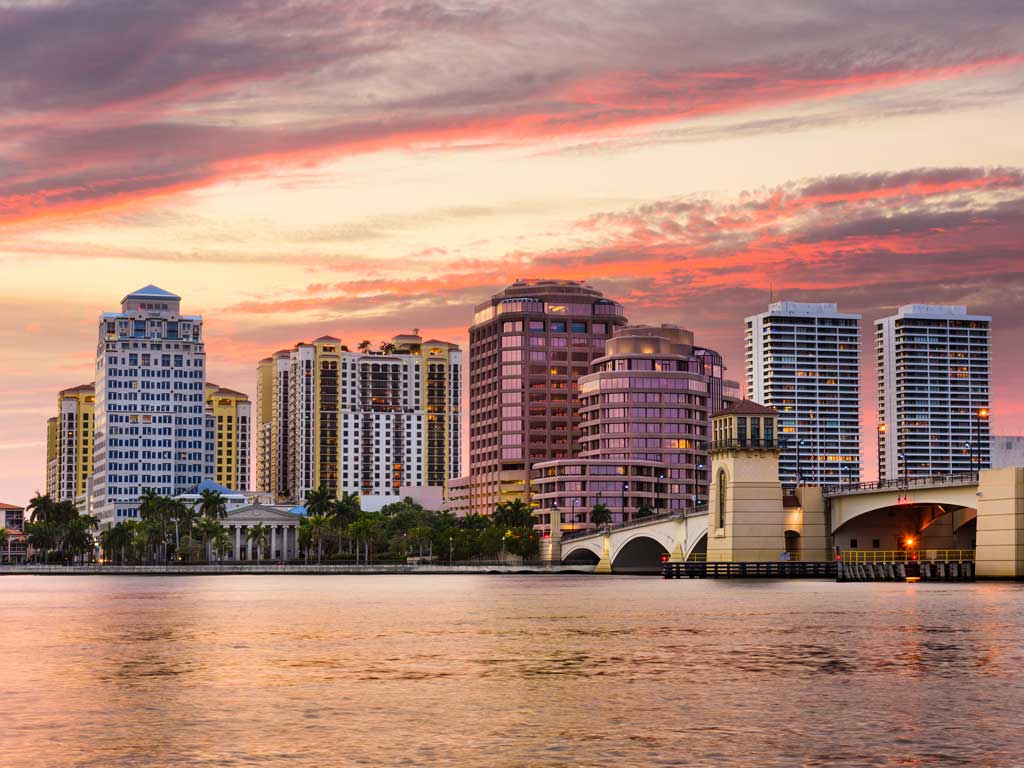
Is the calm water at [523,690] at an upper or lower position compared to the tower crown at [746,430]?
lower

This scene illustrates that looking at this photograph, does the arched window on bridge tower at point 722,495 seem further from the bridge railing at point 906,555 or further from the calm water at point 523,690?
the calm water at point 523,690

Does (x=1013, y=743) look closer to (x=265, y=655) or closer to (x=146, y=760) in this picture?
(x=146, y=760)

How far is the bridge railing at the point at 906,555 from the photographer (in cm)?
16900

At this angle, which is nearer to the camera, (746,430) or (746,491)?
(746,491)

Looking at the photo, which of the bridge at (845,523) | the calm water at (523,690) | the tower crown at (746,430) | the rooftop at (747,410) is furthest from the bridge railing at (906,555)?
the calm water at (523,690)

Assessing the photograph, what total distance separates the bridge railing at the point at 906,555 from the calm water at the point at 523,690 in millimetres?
66857

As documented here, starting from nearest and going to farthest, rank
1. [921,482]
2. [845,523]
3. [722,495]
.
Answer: [921,482] → [845,523] → [722,495]

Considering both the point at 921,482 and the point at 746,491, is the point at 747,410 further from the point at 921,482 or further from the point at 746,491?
the point at 921,482

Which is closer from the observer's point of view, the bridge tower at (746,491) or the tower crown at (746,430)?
the bridge tower at (746,491)

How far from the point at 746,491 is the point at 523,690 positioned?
134 m

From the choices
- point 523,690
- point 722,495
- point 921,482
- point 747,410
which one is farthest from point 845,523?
point 523,690

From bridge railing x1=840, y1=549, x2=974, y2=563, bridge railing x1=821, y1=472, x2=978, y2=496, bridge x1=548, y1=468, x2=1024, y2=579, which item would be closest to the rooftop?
bridge x1=548, y1=468, x2=1024, y2=579

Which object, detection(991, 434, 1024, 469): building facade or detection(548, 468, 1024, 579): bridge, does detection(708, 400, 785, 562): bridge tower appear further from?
detection(991, 434, 1024, 469): building facade

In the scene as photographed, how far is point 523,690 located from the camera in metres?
51.6
